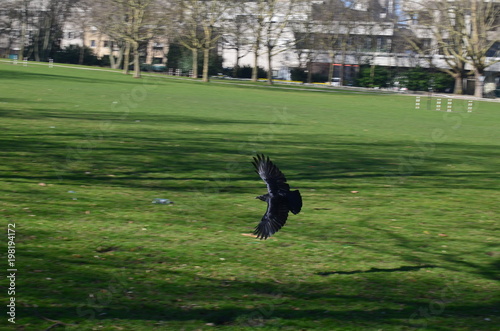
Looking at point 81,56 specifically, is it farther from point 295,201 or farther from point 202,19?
point 295,201

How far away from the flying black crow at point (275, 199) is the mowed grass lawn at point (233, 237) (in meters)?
0.72

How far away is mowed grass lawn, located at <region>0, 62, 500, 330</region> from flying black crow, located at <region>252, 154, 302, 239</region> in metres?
0.72

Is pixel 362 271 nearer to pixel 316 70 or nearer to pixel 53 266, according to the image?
pixel 53 266

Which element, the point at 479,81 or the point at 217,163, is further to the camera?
the point at 479,81

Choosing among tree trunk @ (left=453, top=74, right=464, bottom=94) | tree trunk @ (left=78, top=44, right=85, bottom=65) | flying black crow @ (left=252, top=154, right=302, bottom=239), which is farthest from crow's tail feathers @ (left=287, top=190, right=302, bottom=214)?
tree trunk @ (left=78, top=44, right=85, bottom=65)

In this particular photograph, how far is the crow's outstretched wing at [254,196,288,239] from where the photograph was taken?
6.39m

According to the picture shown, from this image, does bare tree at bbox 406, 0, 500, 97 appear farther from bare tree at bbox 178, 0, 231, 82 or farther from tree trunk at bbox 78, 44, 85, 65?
tree trunk at bbox 78, 44, 85, 65

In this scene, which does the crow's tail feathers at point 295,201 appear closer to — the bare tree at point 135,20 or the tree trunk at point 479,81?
the bare tree at point 135,20

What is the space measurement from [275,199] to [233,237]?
2.46 metres

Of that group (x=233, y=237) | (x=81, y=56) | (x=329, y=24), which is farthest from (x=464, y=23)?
(x=233, y=237)

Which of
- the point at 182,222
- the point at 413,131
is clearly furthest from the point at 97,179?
the point at 413,131

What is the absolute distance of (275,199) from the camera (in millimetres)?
6371

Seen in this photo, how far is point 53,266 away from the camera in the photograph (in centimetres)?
695

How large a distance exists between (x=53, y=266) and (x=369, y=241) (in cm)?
417
